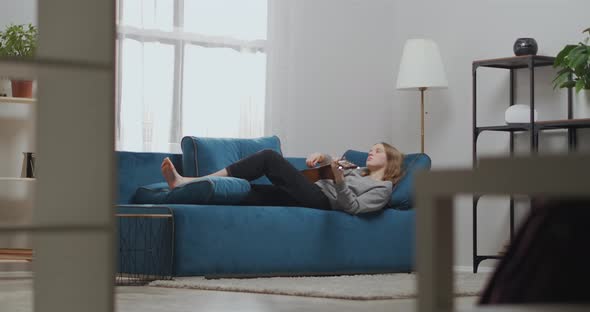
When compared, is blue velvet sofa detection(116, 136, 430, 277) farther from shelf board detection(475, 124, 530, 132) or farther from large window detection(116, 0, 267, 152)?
large window detection(116, 0, 267, 152)

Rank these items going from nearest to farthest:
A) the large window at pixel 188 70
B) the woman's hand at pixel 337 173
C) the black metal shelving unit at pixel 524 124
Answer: the woman's hand at pixel 337 173 → the black metal shelving unit at pixel 524 124 → the large window at pixel 188 70

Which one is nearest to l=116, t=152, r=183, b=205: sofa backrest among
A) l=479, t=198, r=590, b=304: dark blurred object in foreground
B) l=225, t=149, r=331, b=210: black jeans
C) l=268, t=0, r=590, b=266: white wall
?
l=225, t=149, r=331, b=210: black jeans

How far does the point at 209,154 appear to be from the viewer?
5.59 metres

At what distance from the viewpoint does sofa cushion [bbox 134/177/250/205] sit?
502cm

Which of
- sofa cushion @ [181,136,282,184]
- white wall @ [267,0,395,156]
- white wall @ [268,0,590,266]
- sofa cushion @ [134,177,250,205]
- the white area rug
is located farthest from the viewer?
white wall @ [267,0,395,156]

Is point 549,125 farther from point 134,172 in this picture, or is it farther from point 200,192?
point 134,172

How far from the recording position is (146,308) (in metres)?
3.43

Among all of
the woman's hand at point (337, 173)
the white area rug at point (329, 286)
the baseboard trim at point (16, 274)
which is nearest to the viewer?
the white area rug at point (329, 286)

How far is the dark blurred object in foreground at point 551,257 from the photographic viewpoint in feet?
3.50

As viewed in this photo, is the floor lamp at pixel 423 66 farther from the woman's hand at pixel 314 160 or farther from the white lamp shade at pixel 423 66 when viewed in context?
the woman's hand at pixel 314 160

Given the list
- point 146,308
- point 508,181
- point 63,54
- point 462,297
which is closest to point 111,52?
point 63,54

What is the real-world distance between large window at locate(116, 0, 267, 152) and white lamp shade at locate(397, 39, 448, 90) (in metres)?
1.08

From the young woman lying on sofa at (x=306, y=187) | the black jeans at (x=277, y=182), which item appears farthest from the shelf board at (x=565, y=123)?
the black jeans at (x=277, y=182)

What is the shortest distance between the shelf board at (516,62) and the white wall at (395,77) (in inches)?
7.5
